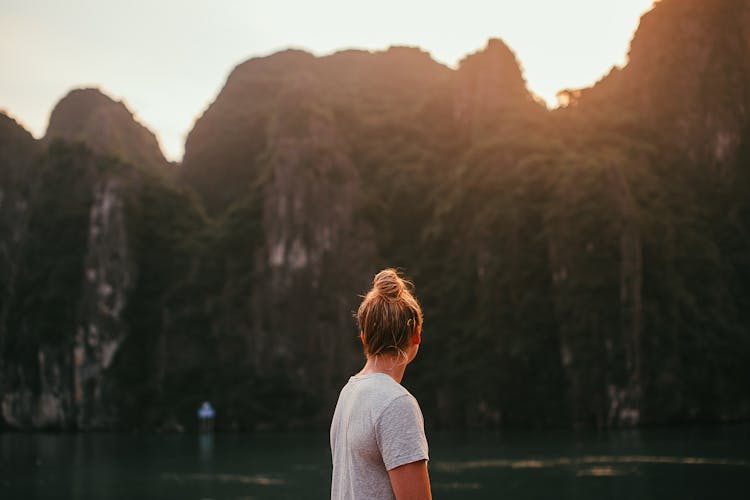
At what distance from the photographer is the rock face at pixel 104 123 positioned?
13588 cm

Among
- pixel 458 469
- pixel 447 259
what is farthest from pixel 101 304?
pixel 458 469

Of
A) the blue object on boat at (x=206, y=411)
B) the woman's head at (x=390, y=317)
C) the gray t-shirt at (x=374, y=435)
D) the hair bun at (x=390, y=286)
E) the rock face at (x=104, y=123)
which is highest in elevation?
the rock face at (x=104, y=123)

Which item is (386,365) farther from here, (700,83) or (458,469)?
(700,83)

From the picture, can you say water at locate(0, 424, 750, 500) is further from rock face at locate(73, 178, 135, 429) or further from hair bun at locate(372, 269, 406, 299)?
rock face at locate(73, 178, 135, 429)

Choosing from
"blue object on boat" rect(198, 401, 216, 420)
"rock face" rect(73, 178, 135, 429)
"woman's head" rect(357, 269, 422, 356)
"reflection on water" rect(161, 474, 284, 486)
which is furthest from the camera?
"rock face" rect(73, 178, 135, 429)

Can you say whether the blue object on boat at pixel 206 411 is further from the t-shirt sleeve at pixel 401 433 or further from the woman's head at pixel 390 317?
the t-shirt sleeve at pixel 401 433

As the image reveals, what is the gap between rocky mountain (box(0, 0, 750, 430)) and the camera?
68188 millimetres

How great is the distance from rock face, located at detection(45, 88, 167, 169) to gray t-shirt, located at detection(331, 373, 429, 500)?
13332 cm

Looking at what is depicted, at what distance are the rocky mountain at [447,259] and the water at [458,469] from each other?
52.2 feet

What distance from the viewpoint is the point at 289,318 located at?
8156cm

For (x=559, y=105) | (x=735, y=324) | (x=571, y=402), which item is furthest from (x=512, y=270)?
(x=559, y=105)

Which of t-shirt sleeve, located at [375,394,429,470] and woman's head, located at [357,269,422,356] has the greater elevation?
woman's head, located at [357,269,422,356]

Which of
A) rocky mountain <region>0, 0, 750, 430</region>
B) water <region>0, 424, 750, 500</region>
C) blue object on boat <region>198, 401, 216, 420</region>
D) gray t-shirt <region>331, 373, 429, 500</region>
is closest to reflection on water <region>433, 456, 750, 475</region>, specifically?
water <region>0, 424, 750, 500</region>

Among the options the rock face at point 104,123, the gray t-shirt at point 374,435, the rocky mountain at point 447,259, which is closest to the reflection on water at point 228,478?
the gray t-shirt at point 374,435
